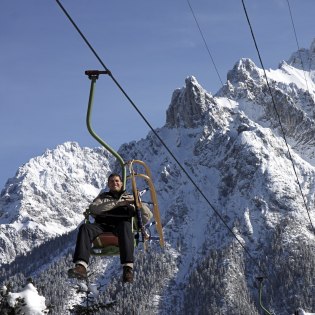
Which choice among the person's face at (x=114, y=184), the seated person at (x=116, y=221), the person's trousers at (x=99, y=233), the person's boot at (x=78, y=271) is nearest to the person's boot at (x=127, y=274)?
the seated person at (x=116, y=221)

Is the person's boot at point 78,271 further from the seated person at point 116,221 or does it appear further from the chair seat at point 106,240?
the chair seat at point 106,240

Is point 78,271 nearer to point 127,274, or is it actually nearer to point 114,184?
point 127,274

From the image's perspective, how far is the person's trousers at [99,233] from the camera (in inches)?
484

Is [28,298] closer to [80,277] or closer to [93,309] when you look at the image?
[93,309]

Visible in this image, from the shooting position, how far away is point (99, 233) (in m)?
13.1

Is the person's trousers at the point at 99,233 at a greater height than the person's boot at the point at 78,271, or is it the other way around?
the person's trousers at the point at 99,233

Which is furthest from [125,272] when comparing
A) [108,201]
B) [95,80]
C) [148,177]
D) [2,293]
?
[2,293]

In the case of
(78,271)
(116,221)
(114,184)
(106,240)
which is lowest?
(78,271)

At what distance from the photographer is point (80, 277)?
12109 mm

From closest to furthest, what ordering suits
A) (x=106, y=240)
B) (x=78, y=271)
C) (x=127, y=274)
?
(x=78, y=271), (x=127, y=274), (x=106, y=240)

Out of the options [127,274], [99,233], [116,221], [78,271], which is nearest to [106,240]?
[99,233]

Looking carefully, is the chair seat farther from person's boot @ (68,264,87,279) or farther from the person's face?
person's boot @ (68,264,87,279)

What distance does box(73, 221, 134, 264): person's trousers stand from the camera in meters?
12.3

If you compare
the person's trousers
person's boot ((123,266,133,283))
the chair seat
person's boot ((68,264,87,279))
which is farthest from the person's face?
person's boot ((68,264,87,279))
